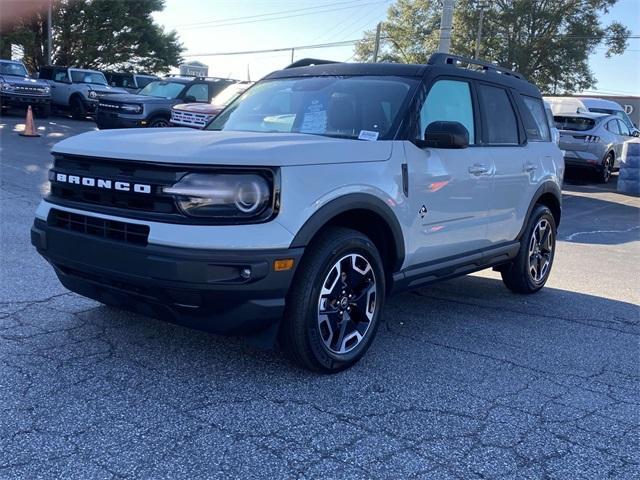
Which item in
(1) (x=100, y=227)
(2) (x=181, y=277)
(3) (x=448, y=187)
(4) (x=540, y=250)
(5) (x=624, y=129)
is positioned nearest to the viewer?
(2) (x=181, y=277)

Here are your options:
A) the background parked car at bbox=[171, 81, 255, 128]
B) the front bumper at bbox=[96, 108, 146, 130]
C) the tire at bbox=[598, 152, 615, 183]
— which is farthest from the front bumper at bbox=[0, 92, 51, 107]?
the tire at bbox=[598, 152, 615, 183]

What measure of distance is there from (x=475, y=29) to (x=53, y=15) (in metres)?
23.9

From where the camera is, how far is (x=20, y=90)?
21.9 metres

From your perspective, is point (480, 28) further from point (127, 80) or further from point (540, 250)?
point (540, 250)

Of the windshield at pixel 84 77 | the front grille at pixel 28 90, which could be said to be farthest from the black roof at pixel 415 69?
the windshield at pixel 84 77

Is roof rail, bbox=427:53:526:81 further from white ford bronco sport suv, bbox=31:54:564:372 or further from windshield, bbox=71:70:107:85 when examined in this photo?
windshield, bbox=71:70:107:85

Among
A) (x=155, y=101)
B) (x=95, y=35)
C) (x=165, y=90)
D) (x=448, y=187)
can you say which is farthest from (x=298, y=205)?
(x=95, y=35)

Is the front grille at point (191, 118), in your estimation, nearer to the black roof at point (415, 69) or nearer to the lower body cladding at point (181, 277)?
the black roof at point (415, 69)

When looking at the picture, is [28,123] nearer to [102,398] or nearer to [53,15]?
[102,398]

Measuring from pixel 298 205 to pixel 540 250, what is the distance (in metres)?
3.52

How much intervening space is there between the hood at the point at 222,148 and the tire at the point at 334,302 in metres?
0.47

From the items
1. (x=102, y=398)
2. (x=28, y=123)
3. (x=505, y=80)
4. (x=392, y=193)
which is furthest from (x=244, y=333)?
(x=28, y=123)

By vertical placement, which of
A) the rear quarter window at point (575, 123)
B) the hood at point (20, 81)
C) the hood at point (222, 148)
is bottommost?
the hood at point (222, 148)

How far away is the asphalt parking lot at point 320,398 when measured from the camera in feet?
9.45
